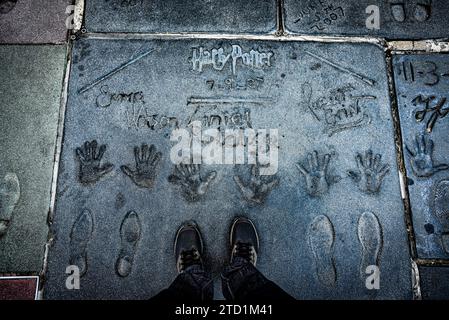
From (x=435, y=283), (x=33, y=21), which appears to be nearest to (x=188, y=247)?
(x=435, y=283)

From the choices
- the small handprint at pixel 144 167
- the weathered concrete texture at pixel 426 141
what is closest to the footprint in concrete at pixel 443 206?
the weathered concrete texture at pixel 426 141

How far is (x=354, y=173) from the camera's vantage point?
6.39 ft

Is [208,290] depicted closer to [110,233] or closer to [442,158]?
[110,233]

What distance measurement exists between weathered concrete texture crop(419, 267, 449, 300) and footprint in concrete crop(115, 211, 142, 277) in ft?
5.11

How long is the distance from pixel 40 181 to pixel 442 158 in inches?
90.6

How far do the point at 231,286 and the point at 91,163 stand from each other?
1034 millimetres

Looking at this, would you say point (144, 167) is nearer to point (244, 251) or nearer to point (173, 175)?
point (173, 175)

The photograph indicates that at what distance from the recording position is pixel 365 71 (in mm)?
2094

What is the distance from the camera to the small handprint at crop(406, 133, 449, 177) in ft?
6.39

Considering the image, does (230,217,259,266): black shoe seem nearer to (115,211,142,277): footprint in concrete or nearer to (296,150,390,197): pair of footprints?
(296,150,390,197): pair of footprints

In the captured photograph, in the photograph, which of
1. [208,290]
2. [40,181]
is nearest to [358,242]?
[208,290]

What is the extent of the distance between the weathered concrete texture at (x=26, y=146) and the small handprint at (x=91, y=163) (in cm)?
18

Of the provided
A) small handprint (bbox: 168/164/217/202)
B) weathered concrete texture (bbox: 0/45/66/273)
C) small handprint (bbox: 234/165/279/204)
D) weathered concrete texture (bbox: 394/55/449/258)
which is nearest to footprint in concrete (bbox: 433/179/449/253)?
weathered concrete texture (bbox: 394/55/449/258)
